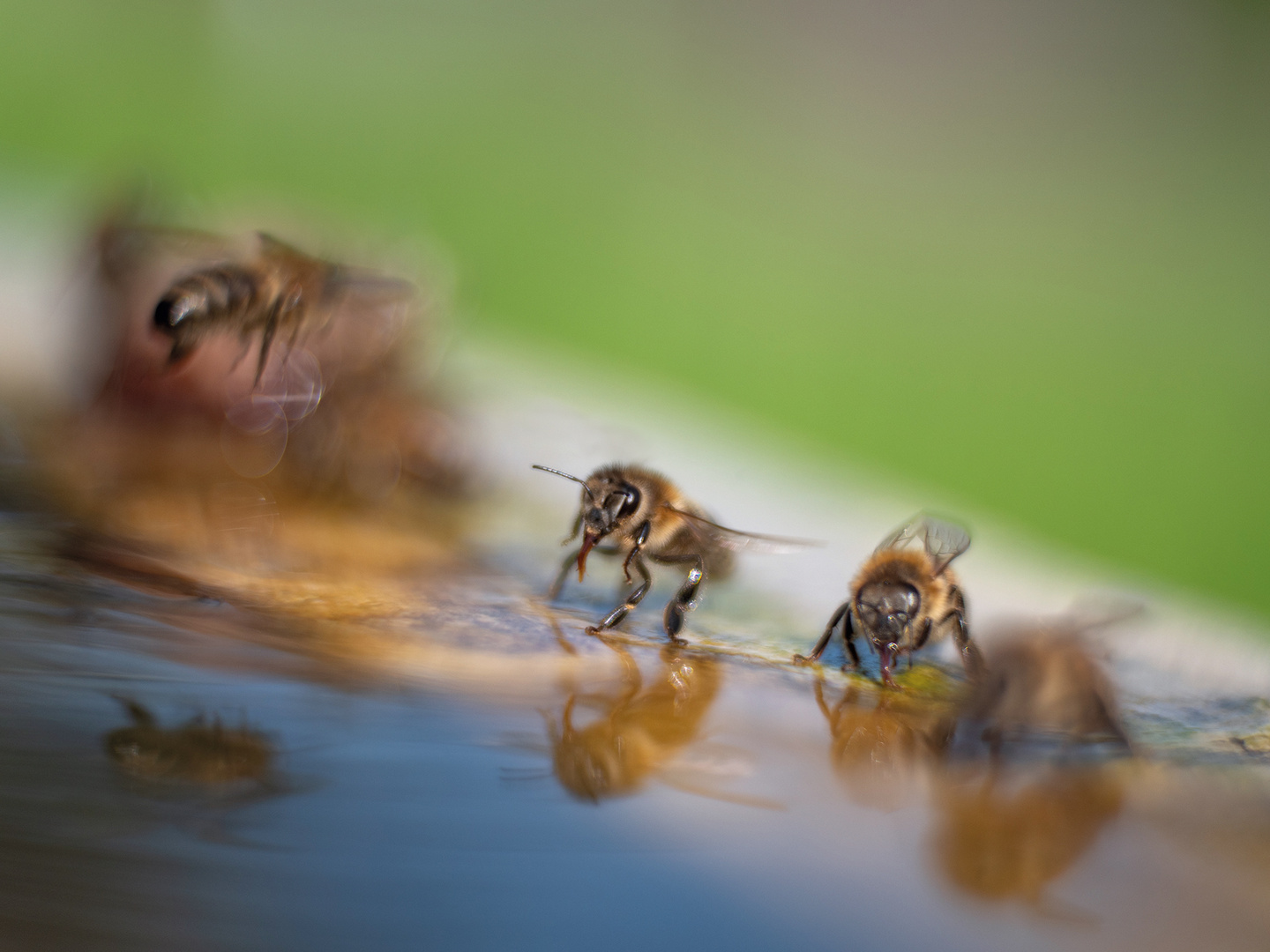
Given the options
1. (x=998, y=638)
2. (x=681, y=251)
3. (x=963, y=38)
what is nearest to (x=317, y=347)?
(x=998, y=638)

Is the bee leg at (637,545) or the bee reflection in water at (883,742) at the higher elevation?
the bee leg at (637,545)

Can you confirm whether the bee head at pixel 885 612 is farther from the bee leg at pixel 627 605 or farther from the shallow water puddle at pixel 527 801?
the bee leg at pixel 627 605

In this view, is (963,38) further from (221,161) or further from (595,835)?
(595,835)

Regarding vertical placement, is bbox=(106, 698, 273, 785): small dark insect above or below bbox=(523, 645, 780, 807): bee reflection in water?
below

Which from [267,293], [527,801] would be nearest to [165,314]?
[267,293]

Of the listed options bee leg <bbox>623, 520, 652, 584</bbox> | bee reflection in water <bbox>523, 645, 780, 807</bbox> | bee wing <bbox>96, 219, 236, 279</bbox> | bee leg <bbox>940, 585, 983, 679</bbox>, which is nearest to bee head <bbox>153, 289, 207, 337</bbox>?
bee wing <bbox>96, 219, 236, 279</bbox>

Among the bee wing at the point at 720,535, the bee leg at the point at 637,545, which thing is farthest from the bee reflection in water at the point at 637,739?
the bee wing at the point at 720,535

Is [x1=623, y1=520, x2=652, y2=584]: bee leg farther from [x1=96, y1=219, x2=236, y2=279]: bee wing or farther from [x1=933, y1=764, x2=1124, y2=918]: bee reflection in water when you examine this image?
[x1=96, y1=219, x2=236, y2=279]: bee wing

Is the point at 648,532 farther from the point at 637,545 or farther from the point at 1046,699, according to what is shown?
the point at 1046,699
